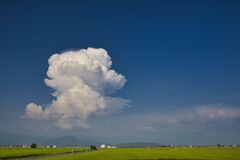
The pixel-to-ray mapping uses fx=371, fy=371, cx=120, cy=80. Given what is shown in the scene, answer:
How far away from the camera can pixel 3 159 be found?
69.8 m

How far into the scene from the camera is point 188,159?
71.1 metres

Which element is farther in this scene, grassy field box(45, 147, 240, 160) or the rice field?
the rice field

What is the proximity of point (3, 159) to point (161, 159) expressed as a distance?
3040 centimetres

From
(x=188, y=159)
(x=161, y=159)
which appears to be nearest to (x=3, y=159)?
(x=161, y=159)

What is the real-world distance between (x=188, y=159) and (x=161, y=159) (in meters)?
5.52

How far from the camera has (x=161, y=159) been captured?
73625 mm

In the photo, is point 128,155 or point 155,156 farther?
point 128,155

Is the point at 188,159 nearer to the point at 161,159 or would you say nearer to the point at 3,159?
the point at 161,159

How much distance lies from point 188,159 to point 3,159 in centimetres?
3507

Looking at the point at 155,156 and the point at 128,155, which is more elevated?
the point at 128,155

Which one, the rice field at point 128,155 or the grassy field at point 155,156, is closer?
the grassy field at point 155,156
